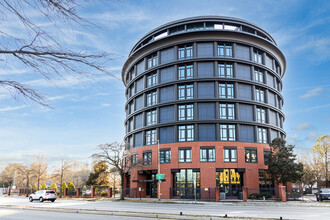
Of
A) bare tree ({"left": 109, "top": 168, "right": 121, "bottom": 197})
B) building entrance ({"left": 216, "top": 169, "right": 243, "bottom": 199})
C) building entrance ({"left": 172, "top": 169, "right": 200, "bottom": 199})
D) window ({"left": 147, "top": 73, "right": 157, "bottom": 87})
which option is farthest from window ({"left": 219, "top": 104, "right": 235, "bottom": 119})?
bare tree ({"left": 109, "top": 168, "right": 121, "bottom": 197})

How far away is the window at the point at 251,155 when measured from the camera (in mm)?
46591

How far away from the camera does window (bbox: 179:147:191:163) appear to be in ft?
153

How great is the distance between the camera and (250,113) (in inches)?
1971

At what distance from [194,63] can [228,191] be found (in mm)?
23144

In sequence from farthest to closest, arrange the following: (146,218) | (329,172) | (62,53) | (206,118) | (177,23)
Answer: (329,172)
(177,23)
(206,118)
(146,218)
(62,53)

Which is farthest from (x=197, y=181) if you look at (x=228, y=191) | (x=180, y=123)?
(x=180, y=123)

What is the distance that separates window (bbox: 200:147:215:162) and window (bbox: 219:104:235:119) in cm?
642

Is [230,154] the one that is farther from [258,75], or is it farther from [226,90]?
[258,75]

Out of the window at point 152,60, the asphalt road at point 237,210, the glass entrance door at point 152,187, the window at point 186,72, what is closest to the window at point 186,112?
the window at point 186,72

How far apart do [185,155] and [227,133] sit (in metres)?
8.25

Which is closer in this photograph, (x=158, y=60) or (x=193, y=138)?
(x=193, y=138)

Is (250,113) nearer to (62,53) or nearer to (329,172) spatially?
(329,172)

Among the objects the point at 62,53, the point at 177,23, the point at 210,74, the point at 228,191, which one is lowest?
the point at 228,191

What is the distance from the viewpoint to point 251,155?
4700 cm
